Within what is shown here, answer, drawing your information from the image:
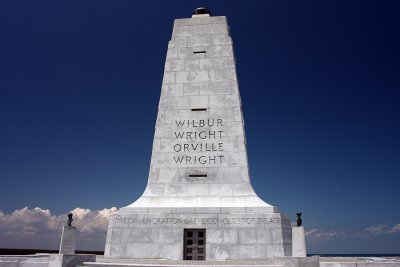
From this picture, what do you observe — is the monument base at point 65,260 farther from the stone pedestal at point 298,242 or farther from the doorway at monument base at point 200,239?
the stone pedestal at point 298,242

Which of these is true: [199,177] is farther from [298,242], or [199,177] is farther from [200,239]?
[298,242]

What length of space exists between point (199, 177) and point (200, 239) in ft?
10.6

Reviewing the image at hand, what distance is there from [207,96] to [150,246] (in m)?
8.55

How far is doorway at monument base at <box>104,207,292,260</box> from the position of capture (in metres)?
17.3

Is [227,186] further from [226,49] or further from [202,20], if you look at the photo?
[202,20]

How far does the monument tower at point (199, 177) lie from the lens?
17.6 metres

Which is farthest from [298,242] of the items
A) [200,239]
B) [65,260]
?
[65,260]

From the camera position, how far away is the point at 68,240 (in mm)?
17094

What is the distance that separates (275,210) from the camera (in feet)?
58.5

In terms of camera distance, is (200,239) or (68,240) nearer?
(68,240)

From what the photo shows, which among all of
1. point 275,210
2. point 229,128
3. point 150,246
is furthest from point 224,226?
point 229,128

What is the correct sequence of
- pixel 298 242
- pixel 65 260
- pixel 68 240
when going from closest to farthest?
pixel 65 260, pixel 68 240, pixel 298 242

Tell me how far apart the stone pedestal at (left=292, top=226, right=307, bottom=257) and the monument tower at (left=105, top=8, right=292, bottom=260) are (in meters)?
0.41

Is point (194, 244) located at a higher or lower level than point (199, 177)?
lower
